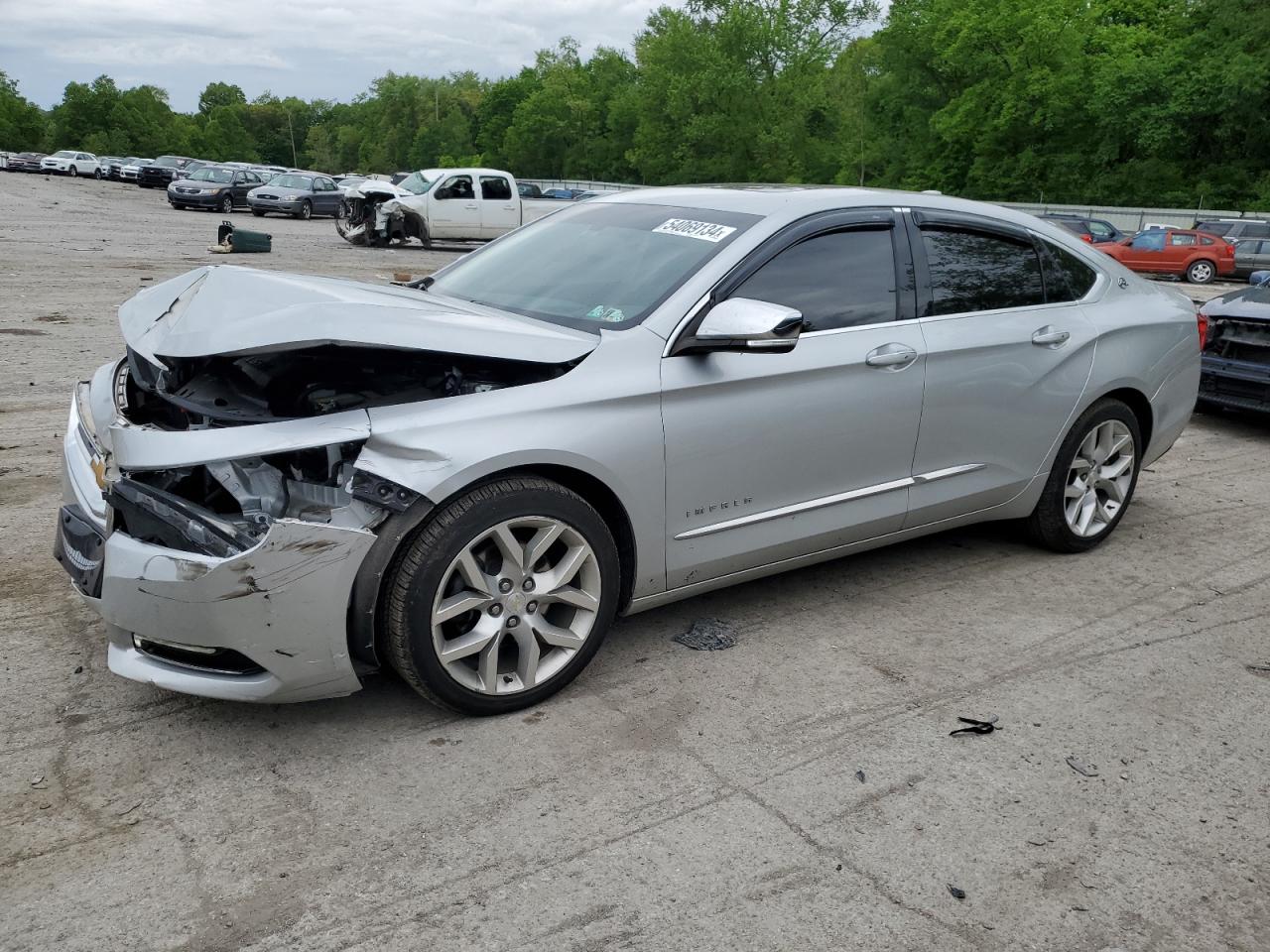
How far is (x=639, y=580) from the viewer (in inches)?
147

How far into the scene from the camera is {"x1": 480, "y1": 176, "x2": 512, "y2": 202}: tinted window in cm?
2528

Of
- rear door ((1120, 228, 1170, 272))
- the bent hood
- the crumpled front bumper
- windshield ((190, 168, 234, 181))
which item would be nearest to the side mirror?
the bent hood

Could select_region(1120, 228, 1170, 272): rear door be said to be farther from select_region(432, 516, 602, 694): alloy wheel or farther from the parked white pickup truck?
select_region(432, 516, 602, 694): alloy wheel

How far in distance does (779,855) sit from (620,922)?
0.50 metres

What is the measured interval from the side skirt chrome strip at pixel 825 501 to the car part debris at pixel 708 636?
50 centimetres

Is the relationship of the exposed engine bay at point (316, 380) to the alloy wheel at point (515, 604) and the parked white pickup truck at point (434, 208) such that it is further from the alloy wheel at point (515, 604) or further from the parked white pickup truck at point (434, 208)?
the parked white pickup truck at point (434, 208)

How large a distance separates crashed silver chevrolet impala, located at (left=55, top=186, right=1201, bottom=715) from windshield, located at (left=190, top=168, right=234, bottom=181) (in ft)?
120

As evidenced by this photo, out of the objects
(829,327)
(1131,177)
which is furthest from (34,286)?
(1131,177)

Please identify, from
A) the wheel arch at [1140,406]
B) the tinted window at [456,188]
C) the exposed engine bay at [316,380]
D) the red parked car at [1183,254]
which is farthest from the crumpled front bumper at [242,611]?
the red parked car at [1183,254]

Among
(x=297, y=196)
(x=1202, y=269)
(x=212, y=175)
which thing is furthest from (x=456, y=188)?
(x=1202, y=269)

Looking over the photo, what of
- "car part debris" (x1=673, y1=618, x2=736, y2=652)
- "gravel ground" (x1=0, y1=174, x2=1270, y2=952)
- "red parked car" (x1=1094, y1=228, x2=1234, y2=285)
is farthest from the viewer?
"red parked car" (x1=1094, y1=228, x2=1234, y2=285)

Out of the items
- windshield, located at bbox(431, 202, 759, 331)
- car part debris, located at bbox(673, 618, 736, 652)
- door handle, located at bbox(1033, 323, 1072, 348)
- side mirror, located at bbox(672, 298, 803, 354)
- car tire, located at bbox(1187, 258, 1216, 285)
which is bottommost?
car tire, located at bbox(1187, 258, 1216, 285)

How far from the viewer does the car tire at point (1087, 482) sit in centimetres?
→ 506

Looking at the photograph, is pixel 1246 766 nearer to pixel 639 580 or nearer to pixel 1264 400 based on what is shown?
pixel 639 580
